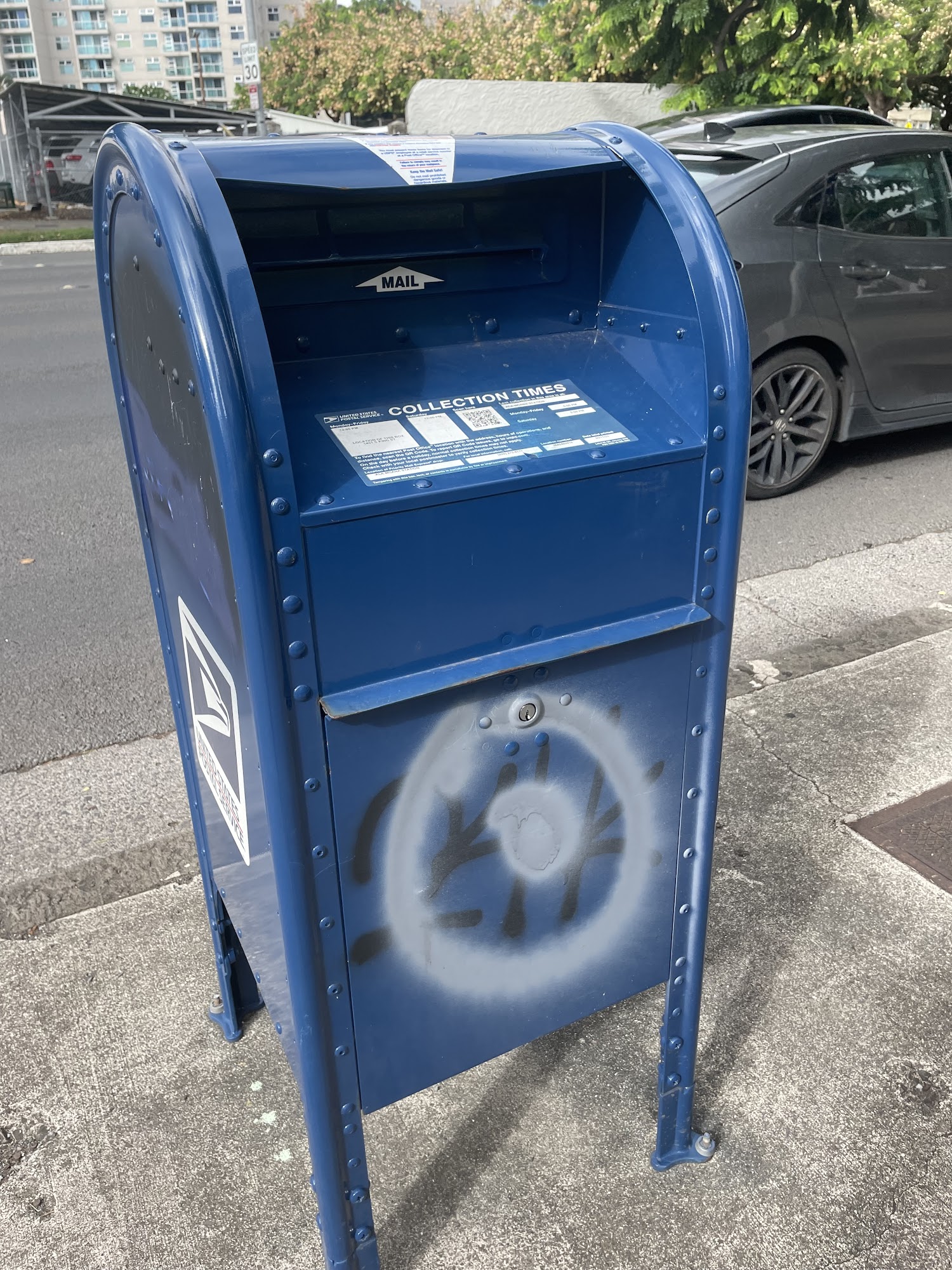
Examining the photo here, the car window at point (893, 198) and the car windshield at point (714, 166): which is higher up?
the car windshield at point (714, 166)

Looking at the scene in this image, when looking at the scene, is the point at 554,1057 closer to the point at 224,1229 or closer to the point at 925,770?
the point at 224,1229

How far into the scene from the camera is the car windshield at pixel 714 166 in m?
4.94

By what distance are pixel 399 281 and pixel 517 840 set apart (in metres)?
0.93

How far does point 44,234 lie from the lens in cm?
1883

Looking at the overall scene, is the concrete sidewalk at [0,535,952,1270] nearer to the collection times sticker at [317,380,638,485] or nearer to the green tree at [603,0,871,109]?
the collection times sticker at [317,380,638,485]

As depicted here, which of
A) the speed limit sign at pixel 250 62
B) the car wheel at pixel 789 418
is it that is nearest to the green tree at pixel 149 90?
the speed limit sign at pixel 250 62

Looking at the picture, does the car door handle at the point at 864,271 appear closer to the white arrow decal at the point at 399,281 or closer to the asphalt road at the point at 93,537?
the asphalt road at the point at 93,537

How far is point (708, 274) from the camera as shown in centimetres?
154

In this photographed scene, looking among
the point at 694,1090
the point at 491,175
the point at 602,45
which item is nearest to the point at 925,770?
the point at 694,1090

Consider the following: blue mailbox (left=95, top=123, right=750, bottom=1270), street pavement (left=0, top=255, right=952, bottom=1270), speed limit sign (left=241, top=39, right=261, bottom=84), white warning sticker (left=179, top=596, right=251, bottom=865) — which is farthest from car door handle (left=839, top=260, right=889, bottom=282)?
speed limit sign (left=241, top=39, right=261, bottom=84)

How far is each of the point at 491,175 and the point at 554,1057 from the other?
1.84 metres

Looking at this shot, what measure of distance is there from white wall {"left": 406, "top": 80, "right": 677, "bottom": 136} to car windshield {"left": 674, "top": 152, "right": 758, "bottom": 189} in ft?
28.4

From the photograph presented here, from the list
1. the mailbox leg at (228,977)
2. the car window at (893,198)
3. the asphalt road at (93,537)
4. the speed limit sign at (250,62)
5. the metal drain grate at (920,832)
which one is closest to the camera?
the mailbox leg at (228,977)

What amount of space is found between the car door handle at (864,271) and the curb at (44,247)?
590 inches
